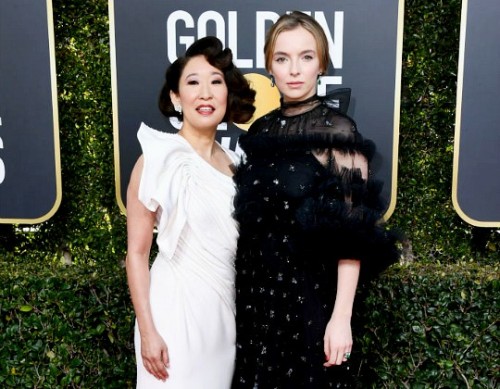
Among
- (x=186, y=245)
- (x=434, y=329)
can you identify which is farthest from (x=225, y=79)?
(x=434, y=329)

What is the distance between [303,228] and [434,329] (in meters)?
0.96

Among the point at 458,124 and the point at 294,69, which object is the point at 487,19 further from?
the point at 294,69

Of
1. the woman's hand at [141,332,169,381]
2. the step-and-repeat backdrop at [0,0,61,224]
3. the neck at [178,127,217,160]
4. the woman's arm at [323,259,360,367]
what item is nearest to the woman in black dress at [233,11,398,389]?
the woman's arm at [323,259,360,367]

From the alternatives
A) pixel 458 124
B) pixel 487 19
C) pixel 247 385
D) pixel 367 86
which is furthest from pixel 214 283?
pixel 487 19

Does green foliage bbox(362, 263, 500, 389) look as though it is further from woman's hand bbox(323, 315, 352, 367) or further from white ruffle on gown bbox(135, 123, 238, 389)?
white ruffle on gown bbox(135, 123, 238, 389)

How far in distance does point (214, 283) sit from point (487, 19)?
1832 millimetres

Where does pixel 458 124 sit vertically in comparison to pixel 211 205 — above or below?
above

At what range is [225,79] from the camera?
159 cm

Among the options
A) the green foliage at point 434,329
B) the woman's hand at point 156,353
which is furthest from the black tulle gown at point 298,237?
the green foliage at point 434,329

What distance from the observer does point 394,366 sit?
2.05 metres

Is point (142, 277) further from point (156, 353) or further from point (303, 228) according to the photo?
point (303, 228)

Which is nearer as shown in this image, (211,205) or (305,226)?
(305,226)

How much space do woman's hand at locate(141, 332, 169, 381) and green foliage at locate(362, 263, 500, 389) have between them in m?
0.93

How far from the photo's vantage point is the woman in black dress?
1.39 m
